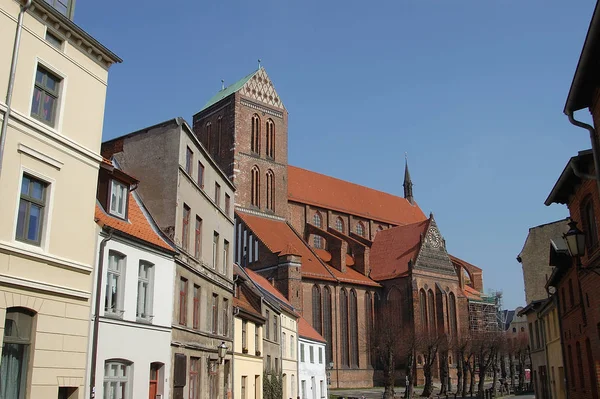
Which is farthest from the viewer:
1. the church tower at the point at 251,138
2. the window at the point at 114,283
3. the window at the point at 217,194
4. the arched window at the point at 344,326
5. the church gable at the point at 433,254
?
the church gable at the point at 433,254

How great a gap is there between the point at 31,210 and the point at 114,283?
3.48 meters

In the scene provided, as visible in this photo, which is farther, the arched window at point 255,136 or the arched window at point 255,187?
the arched window at point 255,136

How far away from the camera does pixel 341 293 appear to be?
58.4 metres

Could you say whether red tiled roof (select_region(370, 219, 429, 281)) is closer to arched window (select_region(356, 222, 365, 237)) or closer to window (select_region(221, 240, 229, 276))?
arched window (select_region(356, 222, 365, 237))

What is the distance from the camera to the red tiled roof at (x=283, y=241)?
55.2m

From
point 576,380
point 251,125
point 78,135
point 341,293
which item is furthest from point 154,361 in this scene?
point 251,125

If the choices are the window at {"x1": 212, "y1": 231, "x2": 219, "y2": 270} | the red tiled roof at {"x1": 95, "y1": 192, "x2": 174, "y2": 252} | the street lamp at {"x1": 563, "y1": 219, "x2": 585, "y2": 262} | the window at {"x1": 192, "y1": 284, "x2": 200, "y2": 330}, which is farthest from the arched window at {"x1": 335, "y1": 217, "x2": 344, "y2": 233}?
the street lamp at {"x1": 563, "y1": 219, "x2": 585, "y2": 262}

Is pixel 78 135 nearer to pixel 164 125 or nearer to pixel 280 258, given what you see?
pixel 164 125

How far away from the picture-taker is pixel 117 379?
14.9 metres

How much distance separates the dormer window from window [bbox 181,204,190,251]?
2791 mm

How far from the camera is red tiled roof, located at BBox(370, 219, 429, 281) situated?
6272 centimetres

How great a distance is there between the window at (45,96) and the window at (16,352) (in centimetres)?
408

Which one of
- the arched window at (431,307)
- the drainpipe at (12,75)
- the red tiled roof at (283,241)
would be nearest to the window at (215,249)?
the drainpipe at (12,75)

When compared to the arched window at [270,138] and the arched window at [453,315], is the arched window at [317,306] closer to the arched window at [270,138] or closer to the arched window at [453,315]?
the arched window at [270,138]
